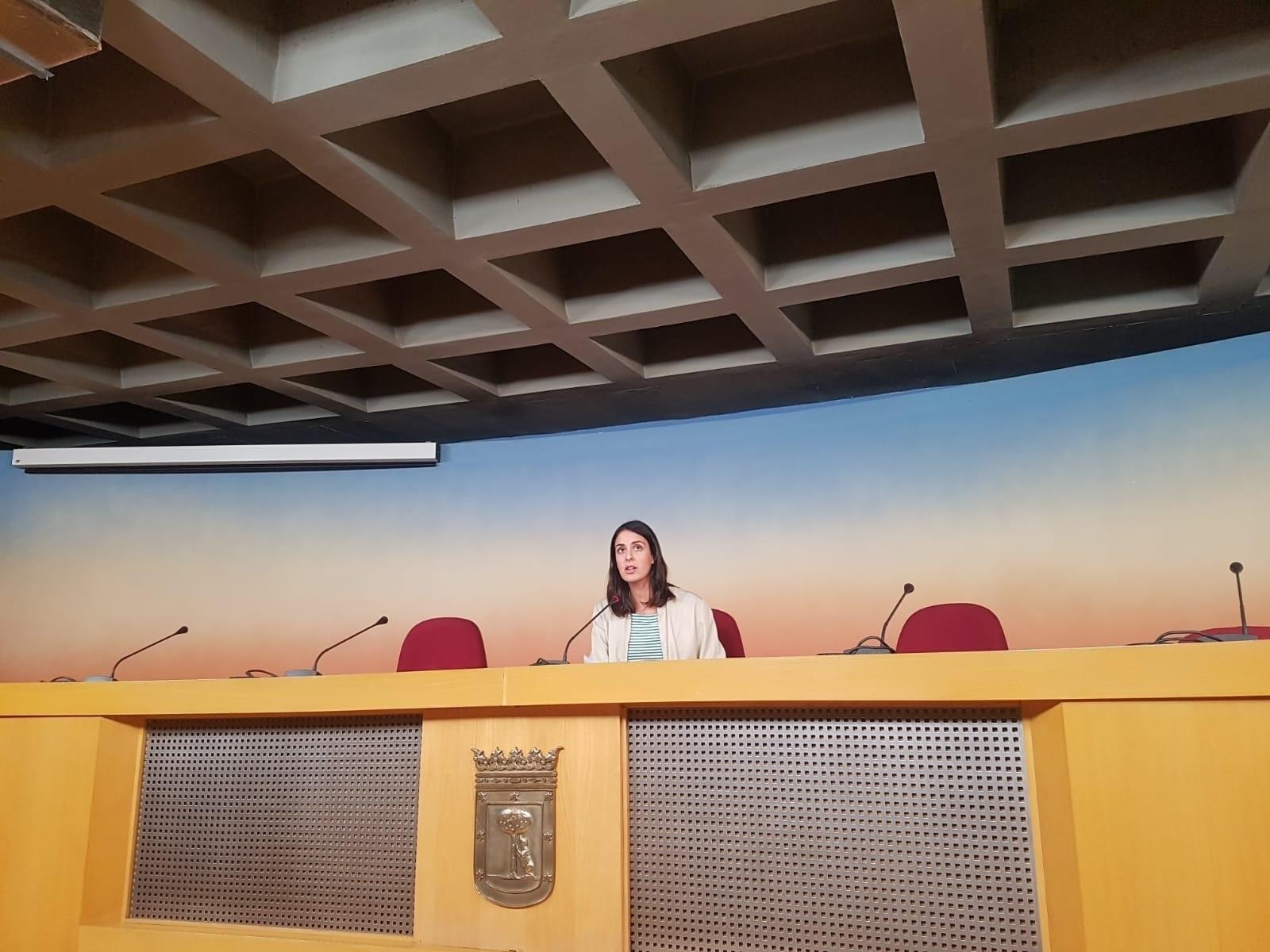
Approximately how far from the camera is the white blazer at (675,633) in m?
3.28

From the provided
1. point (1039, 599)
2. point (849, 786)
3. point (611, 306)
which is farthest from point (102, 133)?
point (1039, 599)

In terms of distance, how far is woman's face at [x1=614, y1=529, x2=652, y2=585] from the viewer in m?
3.32

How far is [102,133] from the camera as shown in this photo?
116 inches

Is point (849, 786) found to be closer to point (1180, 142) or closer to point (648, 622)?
point (648, 622)

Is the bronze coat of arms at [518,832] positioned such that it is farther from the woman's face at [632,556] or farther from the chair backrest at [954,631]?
the chair backrest at [954,631]

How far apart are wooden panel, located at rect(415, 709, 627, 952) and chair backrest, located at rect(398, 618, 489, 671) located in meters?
1.85

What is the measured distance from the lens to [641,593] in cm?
342

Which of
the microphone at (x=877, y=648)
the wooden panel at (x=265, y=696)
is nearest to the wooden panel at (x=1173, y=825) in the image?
the microphone at (x=877, y=648)

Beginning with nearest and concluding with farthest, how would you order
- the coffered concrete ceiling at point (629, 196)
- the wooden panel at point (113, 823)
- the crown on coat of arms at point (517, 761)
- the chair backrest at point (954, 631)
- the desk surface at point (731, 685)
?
the desk surface at point (731, 685)
the crown on coat of arms at point (517, 761)
the wooden panel at point (113, 823)
the coffered concrete ceiling at point (629, 196)
the chair backrest at point (954, 631)

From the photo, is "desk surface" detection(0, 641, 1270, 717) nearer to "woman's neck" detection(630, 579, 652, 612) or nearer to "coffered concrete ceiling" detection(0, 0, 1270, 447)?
"woman's neck" detection(630, 579, 652, 612)

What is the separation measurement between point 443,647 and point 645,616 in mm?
Answer: 1247

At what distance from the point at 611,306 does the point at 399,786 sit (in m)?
2.48

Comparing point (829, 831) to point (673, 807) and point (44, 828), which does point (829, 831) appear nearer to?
point (673, 807)

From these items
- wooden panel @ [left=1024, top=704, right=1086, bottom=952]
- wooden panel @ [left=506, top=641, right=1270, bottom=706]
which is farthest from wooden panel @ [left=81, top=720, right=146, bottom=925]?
wooden panel @ [left=1024, top=704, right=1086, bottom=952]
